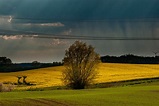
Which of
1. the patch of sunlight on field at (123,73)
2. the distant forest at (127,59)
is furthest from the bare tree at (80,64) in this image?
the distant forest at (127,59)

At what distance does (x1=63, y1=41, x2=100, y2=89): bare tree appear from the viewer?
72188 mm

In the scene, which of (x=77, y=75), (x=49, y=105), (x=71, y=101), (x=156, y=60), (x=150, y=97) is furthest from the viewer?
(x=156, y=60)

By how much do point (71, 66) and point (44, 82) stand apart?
1064 cm

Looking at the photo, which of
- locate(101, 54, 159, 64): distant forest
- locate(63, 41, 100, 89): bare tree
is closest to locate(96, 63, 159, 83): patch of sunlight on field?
locate(63, 41, 100, 89): bare tree

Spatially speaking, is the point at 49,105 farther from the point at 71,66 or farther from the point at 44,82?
the point at 44,82

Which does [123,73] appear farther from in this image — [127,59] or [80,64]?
[127,59]

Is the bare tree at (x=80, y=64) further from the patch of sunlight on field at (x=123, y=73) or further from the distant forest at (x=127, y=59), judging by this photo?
the distant forest at (x=127, y=59)

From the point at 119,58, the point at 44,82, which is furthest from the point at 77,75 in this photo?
the point at 119,58

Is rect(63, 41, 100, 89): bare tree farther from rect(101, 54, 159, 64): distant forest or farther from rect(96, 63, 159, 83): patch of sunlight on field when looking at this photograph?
rect(101, 54, 159, 64): distant forest

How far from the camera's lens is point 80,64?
73.8m

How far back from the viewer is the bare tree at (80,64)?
72188mm

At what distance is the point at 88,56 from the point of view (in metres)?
73.8

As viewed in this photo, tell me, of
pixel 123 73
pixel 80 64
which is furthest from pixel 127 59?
pixel 80 64

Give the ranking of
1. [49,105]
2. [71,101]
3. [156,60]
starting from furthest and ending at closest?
[156,60]
[71,101]
[49,105]
